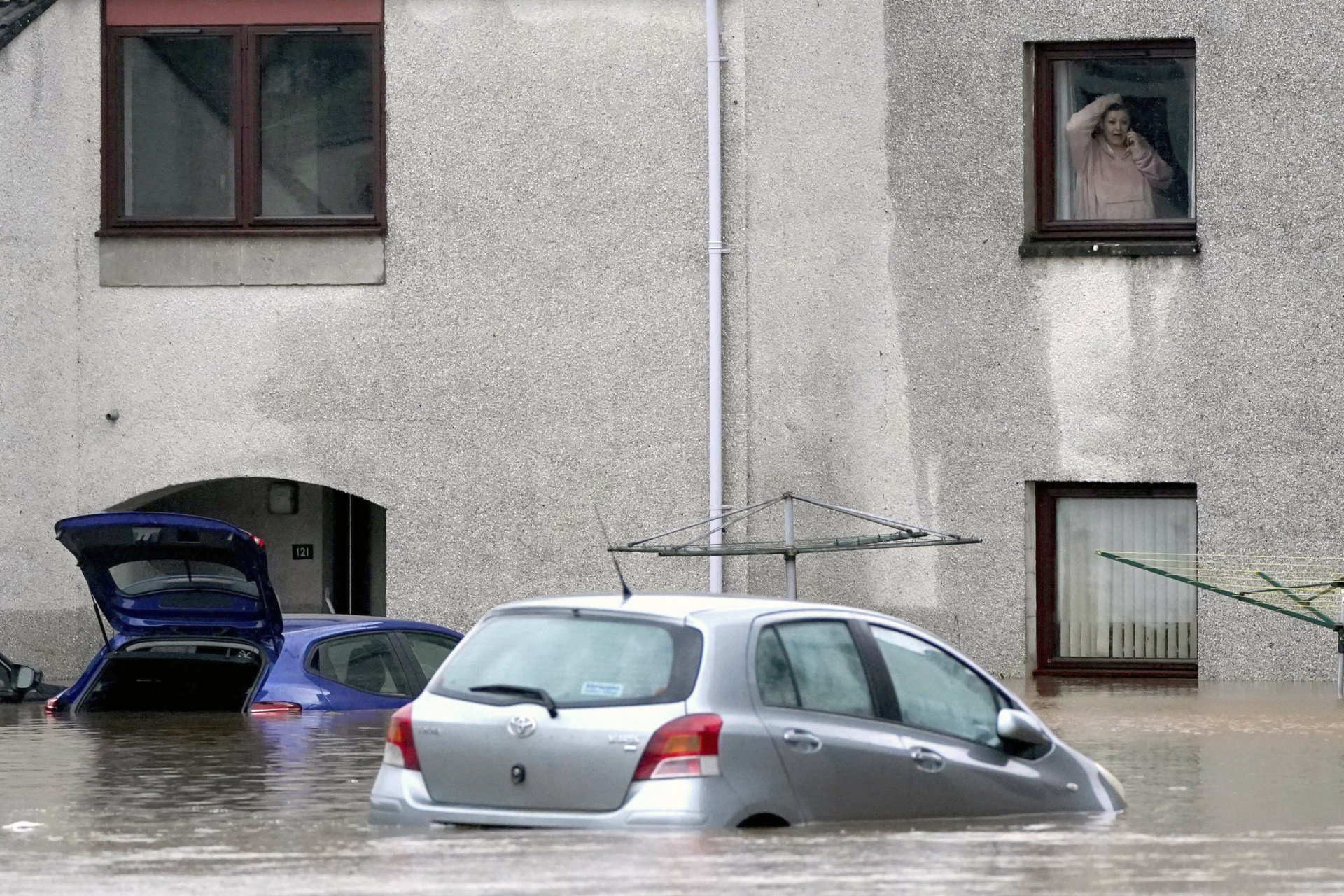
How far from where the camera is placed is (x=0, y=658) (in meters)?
17.2

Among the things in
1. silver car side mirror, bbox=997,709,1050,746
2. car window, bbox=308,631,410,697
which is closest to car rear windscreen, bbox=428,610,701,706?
silver car side mirror, bbox=997,709,1050,746

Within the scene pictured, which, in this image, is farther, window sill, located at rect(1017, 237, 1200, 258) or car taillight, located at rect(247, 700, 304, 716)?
window sill, located at rect(1017, 237, 1200, 258)

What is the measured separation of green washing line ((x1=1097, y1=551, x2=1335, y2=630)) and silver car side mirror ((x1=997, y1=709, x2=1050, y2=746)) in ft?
26.7

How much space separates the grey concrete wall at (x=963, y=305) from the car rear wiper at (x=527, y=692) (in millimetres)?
10343

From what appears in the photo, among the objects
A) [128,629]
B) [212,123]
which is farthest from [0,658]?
[212,123]

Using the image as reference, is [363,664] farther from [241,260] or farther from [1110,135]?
[1110,135]

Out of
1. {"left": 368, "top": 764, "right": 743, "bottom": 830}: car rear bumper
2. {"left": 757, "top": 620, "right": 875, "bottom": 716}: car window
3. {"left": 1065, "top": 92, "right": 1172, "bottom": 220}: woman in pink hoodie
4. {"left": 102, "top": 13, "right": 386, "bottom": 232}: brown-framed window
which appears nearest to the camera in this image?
{"left": 368, "top": 764, "right": 743, "bottom": 830}: car rear bumper

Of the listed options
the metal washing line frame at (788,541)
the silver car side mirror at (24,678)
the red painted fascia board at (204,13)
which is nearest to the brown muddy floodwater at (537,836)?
the silver car side mirror at (24,678)

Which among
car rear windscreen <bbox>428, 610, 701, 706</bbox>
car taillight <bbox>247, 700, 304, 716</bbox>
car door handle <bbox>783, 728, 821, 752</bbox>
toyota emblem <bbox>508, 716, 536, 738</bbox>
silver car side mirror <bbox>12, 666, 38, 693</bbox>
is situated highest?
car rear windscreen <bbox>428, 610, 701, 706</bbox>

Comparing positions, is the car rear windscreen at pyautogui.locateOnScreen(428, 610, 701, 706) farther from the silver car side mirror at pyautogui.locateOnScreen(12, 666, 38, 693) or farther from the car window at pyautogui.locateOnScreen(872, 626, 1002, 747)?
the silver car side mirror at pyautogui.locateOnScreen(12, 666, 38, 693)

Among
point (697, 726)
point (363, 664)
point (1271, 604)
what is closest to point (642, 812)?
point (697, 726)

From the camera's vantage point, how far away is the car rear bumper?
8.84 m

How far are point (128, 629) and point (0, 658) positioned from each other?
2.65 meters

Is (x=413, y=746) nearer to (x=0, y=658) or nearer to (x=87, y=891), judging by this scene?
(x=87, y=891)
